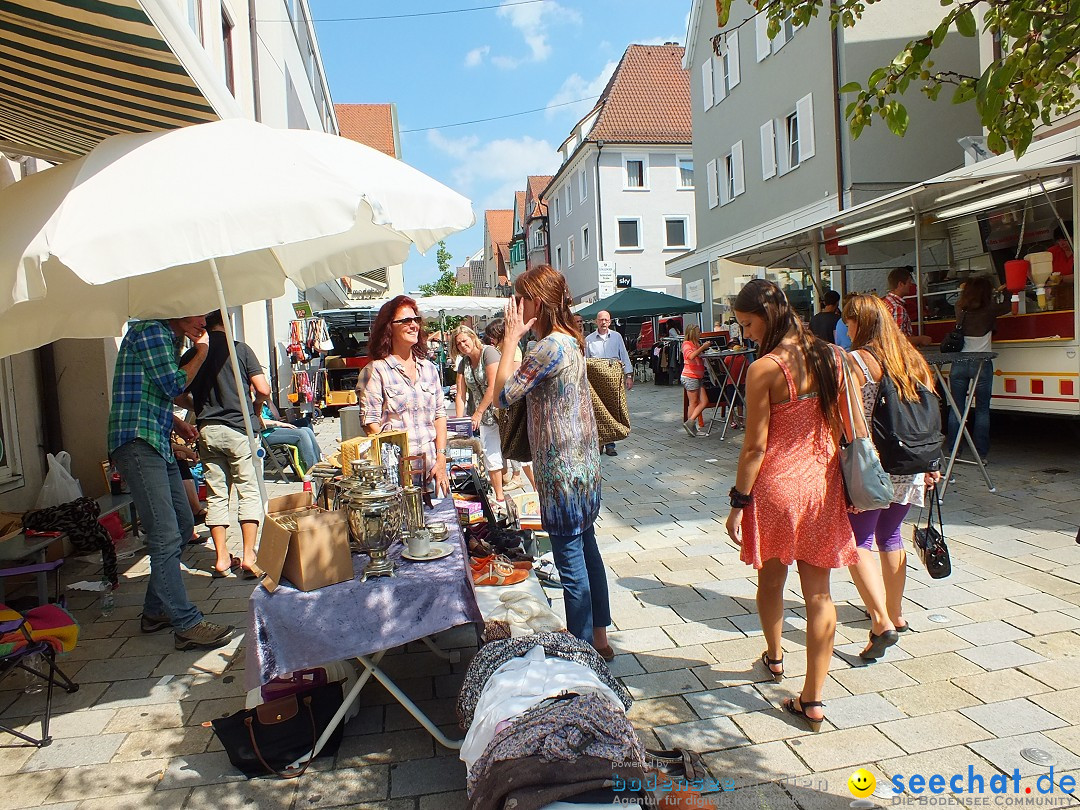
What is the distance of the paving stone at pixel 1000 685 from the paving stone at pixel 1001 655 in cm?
8

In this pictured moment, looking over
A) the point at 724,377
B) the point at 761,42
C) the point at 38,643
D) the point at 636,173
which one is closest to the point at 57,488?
the point at 38,643

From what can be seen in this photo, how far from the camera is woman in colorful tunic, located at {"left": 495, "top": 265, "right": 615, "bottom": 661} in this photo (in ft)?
10.4

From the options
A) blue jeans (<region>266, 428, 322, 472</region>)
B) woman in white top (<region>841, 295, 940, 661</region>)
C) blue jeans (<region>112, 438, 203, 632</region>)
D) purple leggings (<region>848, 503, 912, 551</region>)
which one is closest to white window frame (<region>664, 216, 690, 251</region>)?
blue jeans (<region>266, 428, 322, 472</region>)

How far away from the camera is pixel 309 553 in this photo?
2.68 metres

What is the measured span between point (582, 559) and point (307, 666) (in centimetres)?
128

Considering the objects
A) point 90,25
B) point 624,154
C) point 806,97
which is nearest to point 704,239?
point 806,97

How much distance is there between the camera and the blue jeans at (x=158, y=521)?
3889mm

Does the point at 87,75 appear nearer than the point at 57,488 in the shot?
Yes

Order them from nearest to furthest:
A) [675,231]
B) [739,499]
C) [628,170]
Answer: [739,499] < [628,170] < [675,231]

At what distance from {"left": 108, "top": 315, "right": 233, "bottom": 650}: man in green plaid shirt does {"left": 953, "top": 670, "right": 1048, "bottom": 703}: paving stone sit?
3.76m

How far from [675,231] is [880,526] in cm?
3214

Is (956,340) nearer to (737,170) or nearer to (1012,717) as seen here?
(1012,717)

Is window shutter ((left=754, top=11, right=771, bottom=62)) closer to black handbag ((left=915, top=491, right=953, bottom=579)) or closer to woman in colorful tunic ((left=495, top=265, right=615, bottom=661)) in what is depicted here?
black handbag ((left=915, top=491, right=953, bottom=579))

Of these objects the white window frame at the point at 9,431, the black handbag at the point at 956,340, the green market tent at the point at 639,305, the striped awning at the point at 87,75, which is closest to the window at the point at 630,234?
the green market tent at the point at 639,305
